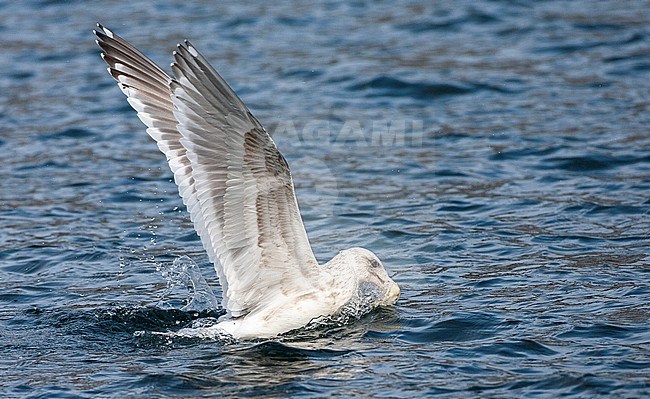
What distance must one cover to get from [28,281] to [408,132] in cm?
527

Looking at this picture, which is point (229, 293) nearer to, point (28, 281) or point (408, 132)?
point (28, 281)

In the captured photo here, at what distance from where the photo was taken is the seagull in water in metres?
6.48

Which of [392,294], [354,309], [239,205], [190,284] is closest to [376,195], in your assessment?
[190,284]

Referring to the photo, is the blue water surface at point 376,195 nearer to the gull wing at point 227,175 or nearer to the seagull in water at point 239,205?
the seagull in water at point 239,205

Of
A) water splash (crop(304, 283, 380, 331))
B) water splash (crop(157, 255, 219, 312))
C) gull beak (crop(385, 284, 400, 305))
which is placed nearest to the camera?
water splash (crop(304, 283, 380, 331))

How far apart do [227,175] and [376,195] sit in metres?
3.93

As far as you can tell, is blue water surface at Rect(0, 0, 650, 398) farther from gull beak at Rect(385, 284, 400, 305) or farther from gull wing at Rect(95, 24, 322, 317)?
gull wing at Rect(95, 24, 322, 317)

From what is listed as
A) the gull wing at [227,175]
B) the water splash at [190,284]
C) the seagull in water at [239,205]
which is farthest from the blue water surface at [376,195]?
the gull wing at [227,175]

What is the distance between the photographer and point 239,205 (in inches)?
263

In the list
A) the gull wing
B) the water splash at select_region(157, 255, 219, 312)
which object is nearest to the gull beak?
the gull wing

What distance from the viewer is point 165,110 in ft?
23.7

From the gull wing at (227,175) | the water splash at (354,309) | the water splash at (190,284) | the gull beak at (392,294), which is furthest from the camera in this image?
the water splash at (190,284)

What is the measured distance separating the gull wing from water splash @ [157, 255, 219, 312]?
59 cm

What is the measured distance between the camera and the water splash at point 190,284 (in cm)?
779
